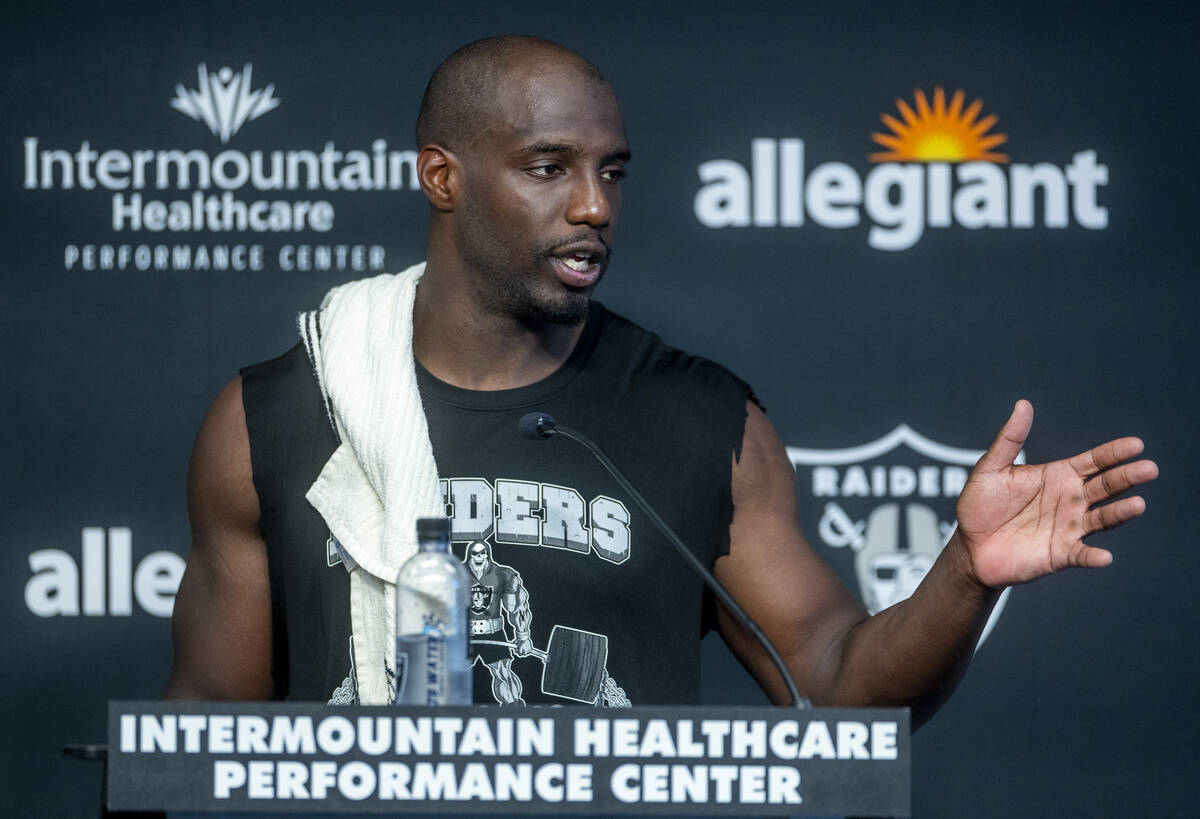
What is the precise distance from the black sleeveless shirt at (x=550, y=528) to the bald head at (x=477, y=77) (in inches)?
12.6

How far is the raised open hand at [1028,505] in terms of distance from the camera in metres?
1.33

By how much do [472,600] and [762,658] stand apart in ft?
1.26

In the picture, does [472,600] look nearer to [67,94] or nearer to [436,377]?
[436,377]

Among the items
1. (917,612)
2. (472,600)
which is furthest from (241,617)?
(917,612)

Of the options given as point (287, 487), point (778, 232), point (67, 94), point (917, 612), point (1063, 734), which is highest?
point (67, 94)

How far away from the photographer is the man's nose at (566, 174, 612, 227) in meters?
1.68

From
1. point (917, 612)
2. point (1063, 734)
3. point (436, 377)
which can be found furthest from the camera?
point (1063, 734)

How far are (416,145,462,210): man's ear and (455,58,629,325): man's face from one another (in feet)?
0.11

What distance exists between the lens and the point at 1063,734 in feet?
7.55

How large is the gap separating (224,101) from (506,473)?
3.16 feet

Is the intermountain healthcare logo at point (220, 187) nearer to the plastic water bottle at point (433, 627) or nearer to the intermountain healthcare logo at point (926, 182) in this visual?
the intermountain healthcare logo at point (926, 182)

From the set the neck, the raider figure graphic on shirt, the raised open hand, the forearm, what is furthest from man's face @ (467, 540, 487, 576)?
the raised open hand

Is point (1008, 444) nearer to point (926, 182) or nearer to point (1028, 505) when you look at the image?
point (1028, 505)

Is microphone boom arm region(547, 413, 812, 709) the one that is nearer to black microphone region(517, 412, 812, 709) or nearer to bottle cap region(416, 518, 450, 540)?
black microphone region(517, 412, 812, 709)
